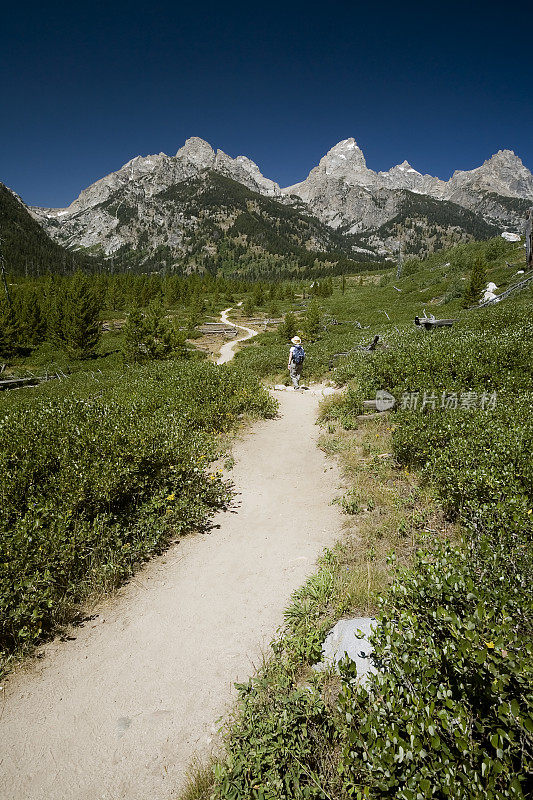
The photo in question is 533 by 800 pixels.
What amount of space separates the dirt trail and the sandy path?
1 centimetres

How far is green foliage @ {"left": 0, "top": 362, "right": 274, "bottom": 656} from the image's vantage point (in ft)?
15.4

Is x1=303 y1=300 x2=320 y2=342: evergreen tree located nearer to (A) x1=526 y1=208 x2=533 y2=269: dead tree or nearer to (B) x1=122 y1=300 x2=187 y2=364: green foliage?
(B) x1=122 y1=300 x2=187 y2=364: green foliage

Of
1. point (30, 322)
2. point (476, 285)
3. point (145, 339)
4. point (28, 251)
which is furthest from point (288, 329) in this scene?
point (28, 251)

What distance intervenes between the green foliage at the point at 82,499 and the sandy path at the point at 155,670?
50 cm

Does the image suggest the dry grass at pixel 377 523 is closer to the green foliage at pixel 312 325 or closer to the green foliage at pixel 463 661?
the green foliage at pixel 463 661

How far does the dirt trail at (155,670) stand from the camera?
A: 3.45m

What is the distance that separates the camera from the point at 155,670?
4379 millimetres

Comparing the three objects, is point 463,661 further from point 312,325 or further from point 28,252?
point 28,252

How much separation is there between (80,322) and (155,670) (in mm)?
39885

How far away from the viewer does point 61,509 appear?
18.0 ft

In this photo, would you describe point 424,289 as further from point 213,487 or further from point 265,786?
point 265,786

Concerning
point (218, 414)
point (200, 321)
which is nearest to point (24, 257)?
point (200, 321)

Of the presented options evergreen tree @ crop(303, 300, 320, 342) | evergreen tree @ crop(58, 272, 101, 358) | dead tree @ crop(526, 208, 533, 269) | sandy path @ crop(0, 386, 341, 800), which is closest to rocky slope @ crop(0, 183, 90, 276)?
evergreen tree @ crop(58, 272, 101, 358)

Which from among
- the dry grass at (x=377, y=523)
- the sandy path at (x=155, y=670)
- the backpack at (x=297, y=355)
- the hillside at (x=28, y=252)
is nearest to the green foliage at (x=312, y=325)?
the backpack at (x=297, y=355)
